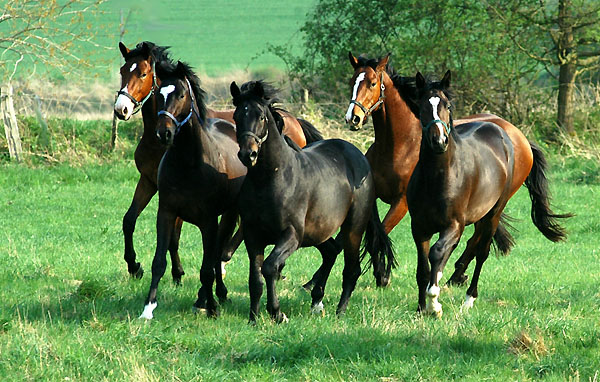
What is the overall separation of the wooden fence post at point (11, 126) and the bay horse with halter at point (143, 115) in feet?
28.9

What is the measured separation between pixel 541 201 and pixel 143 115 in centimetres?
492

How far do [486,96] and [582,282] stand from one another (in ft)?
42.8

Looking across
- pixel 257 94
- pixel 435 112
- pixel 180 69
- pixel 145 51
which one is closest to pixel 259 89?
pixel 257 94

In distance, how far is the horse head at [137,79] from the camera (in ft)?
24.4

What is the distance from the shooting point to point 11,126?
53.8 feet

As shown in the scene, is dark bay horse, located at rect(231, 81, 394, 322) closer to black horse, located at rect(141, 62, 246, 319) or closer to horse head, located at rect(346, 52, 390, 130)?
black horse, located at rect(141, 62, 246, 319)

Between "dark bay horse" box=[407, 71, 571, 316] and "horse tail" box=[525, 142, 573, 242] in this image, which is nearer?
"dark bay horse" box=[407, 71, 571, 316]

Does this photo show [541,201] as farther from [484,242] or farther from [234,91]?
[234,91]

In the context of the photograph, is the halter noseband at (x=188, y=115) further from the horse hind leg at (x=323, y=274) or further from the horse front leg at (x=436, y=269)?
the horse front leg at (x=436, y=269)

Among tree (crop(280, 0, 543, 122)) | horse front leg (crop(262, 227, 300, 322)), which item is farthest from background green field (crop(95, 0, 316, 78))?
horse front leg (crop(262, 227, 300, 322))

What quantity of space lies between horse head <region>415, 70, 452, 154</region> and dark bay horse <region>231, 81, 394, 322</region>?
90 cm

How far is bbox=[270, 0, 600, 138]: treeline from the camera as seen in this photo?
65.5 ft

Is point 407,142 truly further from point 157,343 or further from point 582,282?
point 157,343

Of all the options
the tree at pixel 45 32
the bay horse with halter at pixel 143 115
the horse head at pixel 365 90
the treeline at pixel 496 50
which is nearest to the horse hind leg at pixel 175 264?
the bay horse with halter at pixel 143 115
